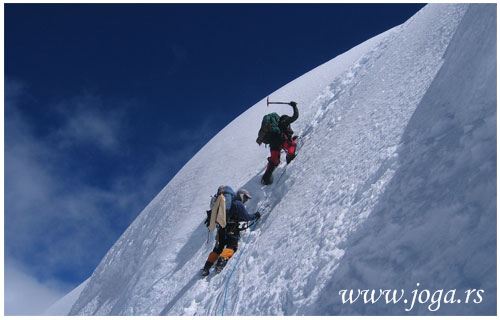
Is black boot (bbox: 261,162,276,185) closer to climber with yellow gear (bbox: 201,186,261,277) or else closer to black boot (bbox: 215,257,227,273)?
climber with yellow gear (bbox: 201,186,261,277)

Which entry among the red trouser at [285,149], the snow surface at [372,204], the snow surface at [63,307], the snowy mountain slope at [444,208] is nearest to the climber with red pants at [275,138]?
the red trouser at [285,149]

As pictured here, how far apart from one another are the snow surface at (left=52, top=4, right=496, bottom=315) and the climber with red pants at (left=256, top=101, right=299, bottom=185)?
0.27 m

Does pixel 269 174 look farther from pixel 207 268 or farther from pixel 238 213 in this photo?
pixel 207 268

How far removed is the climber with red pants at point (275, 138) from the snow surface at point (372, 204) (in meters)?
0.27

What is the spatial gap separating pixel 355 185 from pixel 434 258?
2.37m

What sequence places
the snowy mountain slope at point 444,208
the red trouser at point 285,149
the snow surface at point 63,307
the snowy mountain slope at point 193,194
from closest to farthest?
the snowy mountain slope at point 444,208 < the red trouser at point 285,149 < the snowy mountain slope at point 193,194 < the snow surface at point 63,307

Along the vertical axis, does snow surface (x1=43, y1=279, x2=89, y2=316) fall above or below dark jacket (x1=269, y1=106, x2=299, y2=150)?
above

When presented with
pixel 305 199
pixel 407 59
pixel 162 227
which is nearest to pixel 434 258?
pixel 305 199

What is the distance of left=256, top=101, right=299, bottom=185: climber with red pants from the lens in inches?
374

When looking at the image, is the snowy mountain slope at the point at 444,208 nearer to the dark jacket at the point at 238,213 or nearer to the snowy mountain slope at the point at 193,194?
the dark jacket at the point at 238,213

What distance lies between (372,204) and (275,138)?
4.23 metres

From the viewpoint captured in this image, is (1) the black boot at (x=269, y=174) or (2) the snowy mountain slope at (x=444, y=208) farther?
(1) the black boot at (x=269, y=174)

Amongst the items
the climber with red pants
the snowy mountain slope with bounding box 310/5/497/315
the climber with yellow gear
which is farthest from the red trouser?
the snowy mountain slope with bounding box 310/5/497/315

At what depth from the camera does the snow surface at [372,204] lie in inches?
170
